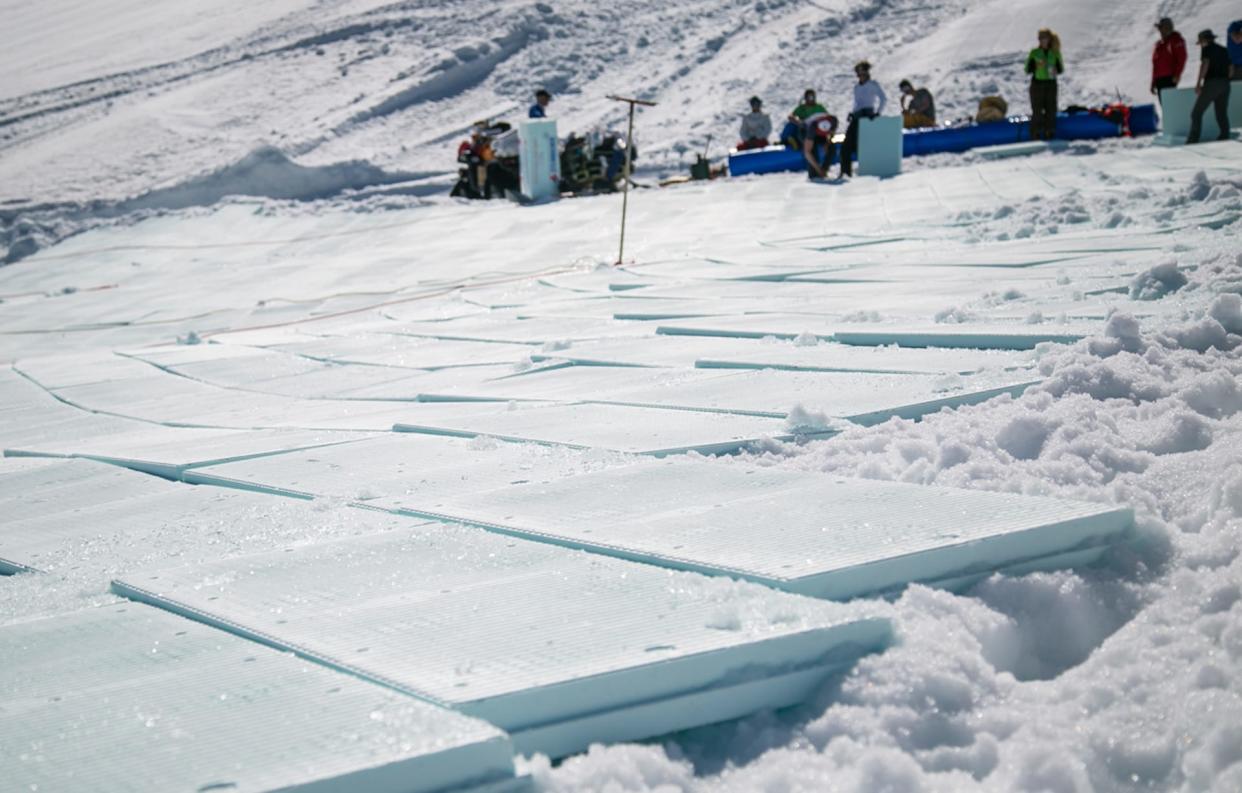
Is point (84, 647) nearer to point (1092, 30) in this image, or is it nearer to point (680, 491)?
point (680, 491)

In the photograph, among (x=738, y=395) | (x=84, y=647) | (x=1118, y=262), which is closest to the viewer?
(x=84, y=647)

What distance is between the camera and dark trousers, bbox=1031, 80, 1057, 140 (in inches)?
646

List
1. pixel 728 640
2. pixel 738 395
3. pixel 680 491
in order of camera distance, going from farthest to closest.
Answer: pixel 738 395 → pixel 680 491 → pixel 728 640

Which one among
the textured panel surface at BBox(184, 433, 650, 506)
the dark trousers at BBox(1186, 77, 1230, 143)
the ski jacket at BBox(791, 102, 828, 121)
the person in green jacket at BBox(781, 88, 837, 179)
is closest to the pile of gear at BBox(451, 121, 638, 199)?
the ski jacket at BBox(791, 102, 828, 121)

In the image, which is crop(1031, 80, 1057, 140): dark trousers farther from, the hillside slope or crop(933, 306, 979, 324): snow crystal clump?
crop(933, 306, 979, 324): snow crystal clump

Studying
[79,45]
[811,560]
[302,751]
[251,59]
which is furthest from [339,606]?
[79,45]

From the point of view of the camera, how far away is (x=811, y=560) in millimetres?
2477

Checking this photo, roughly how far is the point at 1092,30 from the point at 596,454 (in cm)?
2819

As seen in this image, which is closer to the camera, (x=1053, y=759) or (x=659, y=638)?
(x=1053, y=759)

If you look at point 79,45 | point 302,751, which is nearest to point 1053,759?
point 302,751

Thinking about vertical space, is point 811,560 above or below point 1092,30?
below

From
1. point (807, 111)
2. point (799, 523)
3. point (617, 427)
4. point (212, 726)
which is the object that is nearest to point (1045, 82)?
point (807, 111)

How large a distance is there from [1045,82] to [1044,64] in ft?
1.48

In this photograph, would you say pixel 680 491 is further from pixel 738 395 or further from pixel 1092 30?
pixel 1092 30
